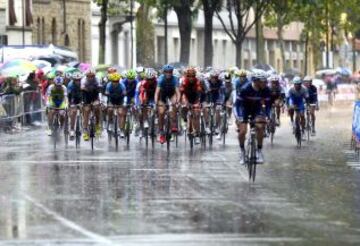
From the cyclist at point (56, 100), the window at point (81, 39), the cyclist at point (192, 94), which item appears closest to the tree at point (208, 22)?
the window at point (81, 39)

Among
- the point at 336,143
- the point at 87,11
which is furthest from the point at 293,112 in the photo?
the point at 87,11

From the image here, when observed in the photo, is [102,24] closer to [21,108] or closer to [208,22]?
[208,22]

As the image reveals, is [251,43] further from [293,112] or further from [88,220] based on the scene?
[88,220]

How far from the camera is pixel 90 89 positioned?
106 feet

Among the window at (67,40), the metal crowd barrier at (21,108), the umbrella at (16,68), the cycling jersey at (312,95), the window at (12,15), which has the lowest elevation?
the metal crowd barrier at (21,108)

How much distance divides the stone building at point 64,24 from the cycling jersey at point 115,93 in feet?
116

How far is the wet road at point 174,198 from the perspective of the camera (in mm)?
14914

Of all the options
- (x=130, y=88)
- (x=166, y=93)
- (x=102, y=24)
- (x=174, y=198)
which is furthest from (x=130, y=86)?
(x=102, y=24)

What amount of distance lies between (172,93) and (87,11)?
45.2 metres

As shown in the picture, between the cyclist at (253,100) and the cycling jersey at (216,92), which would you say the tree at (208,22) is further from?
the cyclist at (253,100)

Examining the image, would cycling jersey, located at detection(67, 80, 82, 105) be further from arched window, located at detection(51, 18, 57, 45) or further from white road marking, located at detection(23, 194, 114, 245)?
arched window, located at detection(51, 18, 57, 45)

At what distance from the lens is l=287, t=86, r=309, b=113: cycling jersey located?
112 ft

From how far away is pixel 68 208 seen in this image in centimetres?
1758

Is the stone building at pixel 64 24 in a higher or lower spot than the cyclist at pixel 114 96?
higher
